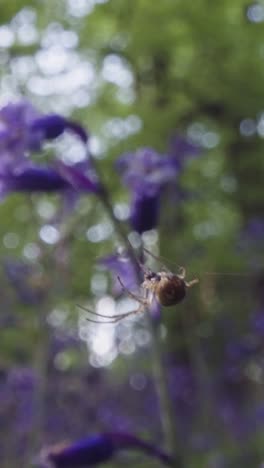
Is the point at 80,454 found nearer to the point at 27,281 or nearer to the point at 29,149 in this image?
the point at 29,149

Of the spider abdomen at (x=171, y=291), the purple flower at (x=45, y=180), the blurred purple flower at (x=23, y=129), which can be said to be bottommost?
the spider abdomen at (x=171, y=291)

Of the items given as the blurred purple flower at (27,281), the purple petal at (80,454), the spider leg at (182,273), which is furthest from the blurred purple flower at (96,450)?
the blurred purple flower at (27,281)

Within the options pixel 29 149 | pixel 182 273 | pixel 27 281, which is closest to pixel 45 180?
pixel 29 149

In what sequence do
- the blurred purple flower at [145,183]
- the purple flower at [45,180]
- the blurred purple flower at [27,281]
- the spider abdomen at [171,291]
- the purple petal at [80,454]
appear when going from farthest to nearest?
the blurred purple flower at [27,281]
the blurred purple flower at [145,183]
the purple flower at [45,180]
the purple petal at [80,454]
the spider abdomen at [171,291]

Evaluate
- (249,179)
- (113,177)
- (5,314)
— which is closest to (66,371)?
(5,314)

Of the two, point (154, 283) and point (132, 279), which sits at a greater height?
point (132, 279)

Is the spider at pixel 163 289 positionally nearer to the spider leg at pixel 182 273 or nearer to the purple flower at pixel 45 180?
the spider leg at pixel 182 273

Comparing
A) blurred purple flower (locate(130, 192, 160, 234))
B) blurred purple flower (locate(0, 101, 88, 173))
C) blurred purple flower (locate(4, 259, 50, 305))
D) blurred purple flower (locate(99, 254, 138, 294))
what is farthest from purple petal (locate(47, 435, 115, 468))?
blurred purple flower (locate(4, 259, 50, 305))

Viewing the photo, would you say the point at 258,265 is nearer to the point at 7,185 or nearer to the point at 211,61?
the point at 211,61
